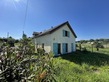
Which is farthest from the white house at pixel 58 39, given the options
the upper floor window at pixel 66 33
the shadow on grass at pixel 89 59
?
the shadow on grass at pixel 89 59

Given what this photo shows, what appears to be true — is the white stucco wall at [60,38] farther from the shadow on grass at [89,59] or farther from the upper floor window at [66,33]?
the shadow on grass at [89,59]

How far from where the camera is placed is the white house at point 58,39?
19203 millimetres

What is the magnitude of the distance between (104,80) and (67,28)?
16.7 metres

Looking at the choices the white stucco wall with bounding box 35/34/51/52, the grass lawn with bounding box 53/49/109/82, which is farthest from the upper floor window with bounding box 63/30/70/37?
the grass lawn with bounding box 53/49/109/82

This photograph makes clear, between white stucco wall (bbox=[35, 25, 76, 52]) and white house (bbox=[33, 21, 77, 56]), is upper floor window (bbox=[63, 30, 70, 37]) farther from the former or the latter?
white stucco wall (bbox=[35, 25, 76, 52])

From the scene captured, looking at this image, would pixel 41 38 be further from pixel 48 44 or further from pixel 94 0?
pixel 94 0

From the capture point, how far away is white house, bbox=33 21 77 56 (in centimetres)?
1920

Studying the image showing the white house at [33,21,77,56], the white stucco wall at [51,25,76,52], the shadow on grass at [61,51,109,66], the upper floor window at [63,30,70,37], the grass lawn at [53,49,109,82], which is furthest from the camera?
the upper floor window at [63,30,70,37]

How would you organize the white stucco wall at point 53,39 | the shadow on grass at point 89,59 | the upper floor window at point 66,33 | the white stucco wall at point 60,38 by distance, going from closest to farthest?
the shadow on grass at point 89,59, the white stucco wall at point 53,39, the white stucco wall at point 60,38, the upper floor window at point 66,33

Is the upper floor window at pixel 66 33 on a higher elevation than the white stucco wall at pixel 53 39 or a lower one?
higher

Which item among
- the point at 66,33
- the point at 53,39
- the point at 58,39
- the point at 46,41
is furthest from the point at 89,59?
the point at 66,33

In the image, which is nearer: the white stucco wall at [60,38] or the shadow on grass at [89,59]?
the shadow on grass at [89,59]

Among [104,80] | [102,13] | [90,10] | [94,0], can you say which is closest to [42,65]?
[104,80]

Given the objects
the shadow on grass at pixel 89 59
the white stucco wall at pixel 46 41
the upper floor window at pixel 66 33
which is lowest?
the shadow on grass at pixel 89 59
